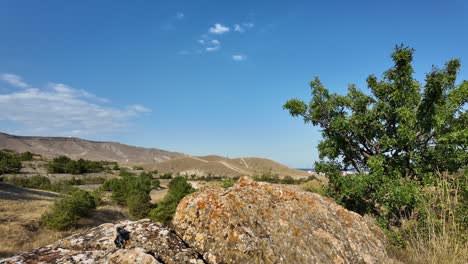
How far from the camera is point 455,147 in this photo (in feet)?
25.7

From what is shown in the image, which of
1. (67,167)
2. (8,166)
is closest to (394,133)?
(8,166)

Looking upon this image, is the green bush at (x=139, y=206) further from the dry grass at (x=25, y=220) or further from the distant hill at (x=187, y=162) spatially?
the distant hill at (x=187, y=162)

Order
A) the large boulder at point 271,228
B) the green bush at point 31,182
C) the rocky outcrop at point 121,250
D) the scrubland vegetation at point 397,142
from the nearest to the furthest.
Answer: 1. the rocky outcrop at point 121,250
2. the large boulder at point 271,228
3. the scrubland vegetation at point 397,142
4. the green bush at point 31,182

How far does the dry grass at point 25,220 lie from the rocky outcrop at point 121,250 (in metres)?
14.6

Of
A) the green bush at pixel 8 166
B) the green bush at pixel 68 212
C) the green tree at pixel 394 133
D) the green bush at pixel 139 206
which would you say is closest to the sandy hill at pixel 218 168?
the green bush at pixel 8 166

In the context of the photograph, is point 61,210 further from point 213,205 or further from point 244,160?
point 244,160

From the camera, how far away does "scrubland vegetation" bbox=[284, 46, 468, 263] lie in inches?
299

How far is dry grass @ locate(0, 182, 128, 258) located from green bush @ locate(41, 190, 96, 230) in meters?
0.57

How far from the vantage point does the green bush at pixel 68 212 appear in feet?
74.3

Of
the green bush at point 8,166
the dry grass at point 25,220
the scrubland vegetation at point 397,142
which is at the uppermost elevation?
the scrubland vegetation at point 397,142

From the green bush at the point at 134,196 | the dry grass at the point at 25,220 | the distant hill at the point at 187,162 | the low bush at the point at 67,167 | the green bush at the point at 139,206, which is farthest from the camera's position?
the distant hill at the point at 187,162

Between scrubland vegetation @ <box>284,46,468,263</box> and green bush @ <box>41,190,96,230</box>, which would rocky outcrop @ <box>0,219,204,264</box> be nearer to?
scrubland vegetation @ <box>284,46,468,263</box>

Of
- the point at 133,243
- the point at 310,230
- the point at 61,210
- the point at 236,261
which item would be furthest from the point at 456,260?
the point at 61,210

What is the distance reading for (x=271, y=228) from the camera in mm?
4395
